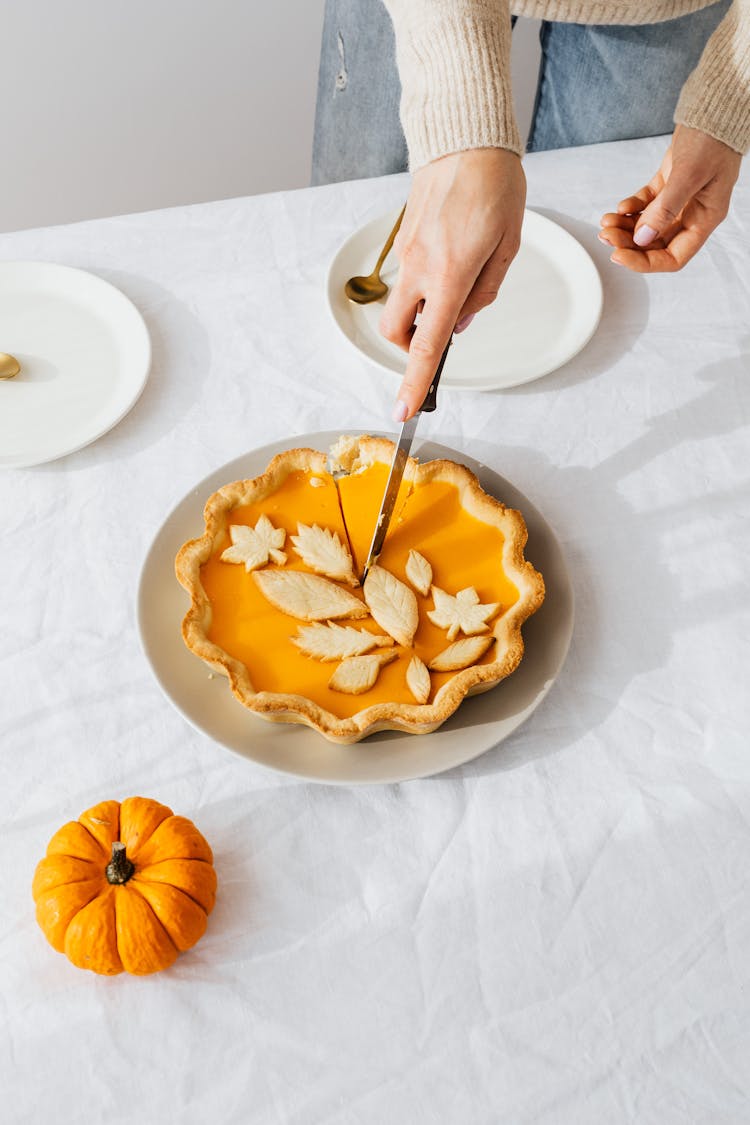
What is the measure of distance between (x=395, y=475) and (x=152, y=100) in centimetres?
213

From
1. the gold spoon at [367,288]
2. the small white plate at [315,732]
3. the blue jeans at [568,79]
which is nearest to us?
the small white plate at [315,732]

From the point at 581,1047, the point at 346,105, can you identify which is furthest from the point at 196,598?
the point at 346,105

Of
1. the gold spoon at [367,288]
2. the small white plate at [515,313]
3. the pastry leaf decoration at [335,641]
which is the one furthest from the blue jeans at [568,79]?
the pastry leaf decoration at [335,641]

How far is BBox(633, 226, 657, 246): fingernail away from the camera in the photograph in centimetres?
126

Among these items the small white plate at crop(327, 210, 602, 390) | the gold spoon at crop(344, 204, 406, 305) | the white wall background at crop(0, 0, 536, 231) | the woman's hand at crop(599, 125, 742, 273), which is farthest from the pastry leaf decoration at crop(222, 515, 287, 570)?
the white wall background at crop(0, 0, 536, 231)

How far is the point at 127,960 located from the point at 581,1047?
1.38 ft

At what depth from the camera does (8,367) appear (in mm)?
1260

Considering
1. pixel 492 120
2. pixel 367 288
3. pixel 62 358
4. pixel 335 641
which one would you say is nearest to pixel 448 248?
pixel 492 120

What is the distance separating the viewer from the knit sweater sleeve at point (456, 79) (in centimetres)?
110

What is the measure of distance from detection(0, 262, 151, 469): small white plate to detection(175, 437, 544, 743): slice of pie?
0.88 ft

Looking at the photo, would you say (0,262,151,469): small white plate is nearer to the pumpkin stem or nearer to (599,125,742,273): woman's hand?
the pumpkin stem

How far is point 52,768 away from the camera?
3.24 ft

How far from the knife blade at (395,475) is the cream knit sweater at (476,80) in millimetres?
259

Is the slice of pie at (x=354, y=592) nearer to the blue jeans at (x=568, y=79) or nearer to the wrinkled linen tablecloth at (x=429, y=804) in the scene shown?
the wrinkled linen tablecloth at (x=429, y=804)
